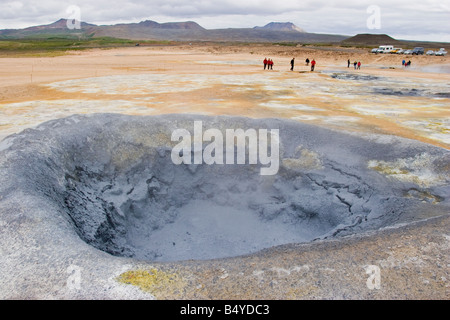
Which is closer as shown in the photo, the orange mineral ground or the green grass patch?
the orange mineral ground

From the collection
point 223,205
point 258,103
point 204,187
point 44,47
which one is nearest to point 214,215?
point 223,205

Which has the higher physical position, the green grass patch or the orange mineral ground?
the green grass patch

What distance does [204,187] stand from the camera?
Answer: 7.10 m

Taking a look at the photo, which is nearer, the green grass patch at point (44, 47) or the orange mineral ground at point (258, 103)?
the orange mineral ground at point (258, 103)

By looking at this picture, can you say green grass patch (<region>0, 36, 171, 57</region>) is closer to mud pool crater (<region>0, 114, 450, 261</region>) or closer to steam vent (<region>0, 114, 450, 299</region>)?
mud pool crater (<region>0, 114, 450, 261</region>)

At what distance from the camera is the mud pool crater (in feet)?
17.2

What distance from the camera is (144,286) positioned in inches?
109

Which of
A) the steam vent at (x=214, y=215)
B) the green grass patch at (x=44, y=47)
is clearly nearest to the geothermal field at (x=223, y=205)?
the steam vent at (x=214, y=215)

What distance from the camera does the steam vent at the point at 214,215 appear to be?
282cm

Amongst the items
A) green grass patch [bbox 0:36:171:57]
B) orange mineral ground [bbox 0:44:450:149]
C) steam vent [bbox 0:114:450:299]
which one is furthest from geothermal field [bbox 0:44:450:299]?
green grass patch [bbox 0:36:171:57]

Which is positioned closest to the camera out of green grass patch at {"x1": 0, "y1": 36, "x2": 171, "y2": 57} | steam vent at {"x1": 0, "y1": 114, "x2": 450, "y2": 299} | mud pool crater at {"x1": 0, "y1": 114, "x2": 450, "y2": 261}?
steam vent at {"x1": 0, "y1": 114, "x2": 450, "y2": 299}

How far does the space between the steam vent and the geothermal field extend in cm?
2

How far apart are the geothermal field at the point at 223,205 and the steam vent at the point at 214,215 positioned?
0.02 meters

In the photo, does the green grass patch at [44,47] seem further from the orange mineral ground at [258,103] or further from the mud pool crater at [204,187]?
the mud pool crater at [204,187]
